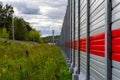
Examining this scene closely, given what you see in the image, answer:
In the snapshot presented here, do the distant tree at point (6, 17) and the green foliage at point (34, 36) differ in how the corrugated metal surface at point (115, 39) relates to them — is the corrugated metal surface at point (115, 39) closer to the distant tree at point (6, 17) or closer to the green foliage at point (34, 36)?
the distant tree at point (6, 17)

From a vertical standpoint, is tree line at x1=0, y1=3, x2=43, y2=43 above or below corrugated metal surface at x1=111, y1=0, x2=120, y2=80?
above

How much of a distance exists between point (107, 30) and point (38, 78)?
24.4 ft

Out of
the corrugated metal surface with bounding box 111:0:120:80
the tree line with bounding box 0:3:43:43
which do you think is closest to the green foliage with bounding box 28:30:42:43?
the tree line with bounding box 0:3:43:43

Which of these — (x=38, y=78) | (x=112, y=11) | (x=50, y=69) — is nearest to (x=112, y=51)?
(x=112, y=11)

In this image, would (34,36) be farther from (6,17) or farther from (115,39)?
(115,39)

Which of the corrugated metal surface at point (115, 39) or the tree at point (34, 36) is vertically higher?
the tree at point (34, 36)

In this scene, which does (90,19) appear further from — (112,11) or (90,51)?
(112,11)

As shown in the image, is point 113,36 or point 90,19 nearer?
point 113,36

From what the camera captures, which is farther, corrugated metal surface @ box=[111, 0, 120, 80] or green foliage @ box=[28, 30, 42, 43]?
green foliage @ box=[28, 30, 42, 43]

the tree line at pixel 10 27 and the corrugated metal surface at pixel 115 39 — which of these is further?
the tree line at pixel 10 27

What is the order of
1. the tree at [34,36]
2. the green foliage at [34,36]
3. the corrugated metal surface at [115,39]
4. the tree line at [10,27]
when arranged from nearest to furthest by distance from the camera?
1. the corrugated metal surface at [115,39]
2. the tree line at [10,27]
3. the green foliage at [34,36]
4. the tree at [34,36]

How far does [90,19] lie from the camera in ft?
21.3

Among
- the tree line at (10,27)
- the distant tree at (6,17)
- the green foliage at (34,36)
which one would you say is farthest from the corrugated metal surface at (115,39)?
the green foliage at (34,36)

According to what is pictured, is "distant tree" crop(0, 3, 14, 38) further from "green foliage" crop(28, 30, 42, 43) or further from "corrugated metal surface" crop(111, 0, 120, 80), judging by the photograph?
"corrugated metal surface" crop(111, 0, 120, 80)
